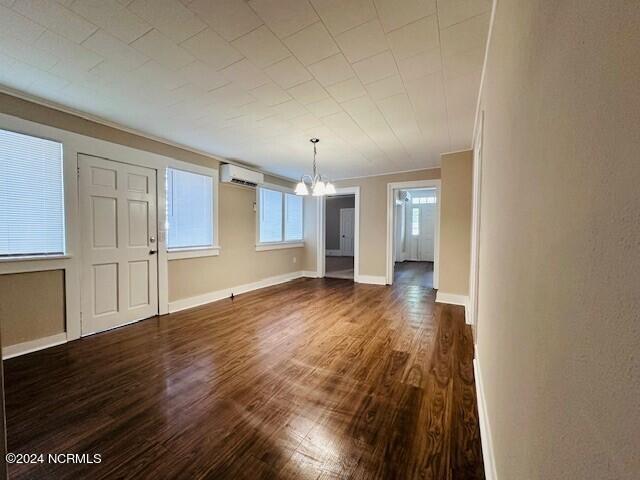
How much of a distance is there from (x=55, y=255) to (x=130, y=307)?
100 centimetres

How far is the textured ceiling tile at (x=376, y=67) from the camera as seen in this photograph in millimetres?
1979

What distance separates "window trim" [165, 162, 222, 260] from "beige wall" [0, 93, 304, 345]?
9cm

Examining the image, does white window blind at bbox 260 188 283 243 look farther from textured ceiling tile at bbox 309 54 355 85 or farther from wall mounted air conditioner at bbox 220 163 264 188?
textured ceiling tile at bbox 309 54 355 85

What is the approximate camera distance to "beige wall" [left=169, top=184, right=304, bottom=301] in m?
4.12

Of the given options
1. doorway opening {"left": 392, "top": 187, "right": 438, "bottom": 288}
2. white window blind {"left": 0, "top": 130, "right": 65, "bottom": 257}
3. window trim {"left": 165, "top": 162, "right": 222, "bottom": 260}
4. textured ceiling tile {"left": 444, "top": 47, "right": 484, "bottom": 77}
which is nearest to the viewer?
textured ceiling tile {"left": 444, "top": 47, "right": 484, "bottom": 77}

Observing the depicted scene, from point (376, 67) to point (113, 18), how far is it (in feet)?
5.55

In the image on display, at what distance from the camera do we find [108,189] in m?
3.20

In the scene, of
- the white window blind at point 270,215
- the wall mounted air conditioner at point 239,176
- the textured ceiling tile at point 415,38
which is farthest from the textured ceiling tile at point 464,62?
the white window blind at point 270,215

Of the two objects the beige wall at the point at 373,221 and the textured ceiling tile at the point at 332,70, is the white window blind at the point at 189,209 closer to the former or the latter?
the textured ceiling tile at the point at 332,70

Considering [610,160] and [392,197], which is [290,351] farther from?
[392,197]

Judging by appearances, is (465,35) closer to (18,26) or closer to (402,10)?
(402,10)

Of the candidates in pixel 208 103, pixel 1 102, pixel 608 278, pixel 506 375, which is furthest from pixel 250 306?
pixel 608 278

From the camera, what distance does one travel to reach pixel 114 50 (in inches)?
75.5

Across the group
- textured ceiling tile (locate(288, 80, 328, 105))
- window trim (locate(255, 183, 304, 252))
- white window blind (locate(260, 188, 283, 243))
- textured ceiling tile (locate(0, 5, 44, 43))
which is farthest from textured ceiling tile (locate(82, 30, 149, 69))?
white window blind (locate(260, 188, 283, 243))
